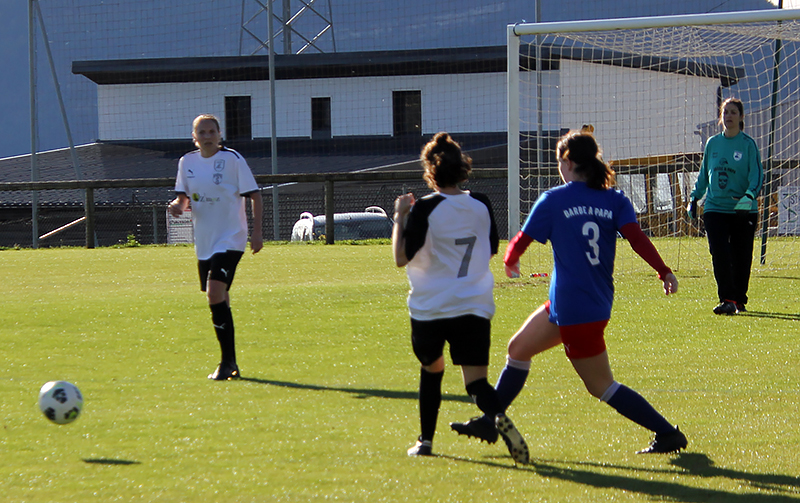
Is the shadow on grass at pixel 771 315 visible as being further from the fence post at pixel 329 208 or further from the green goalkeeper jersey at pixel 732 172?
the fence post at pixel 329 208

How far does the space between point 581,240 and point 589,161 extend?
1.20 ft

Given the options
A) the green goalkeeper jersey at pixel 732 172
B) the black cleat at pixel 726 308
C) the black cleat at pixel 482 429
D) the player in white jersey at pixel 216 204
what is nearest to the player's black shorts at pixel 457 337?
the black cleat at pixel 482 429

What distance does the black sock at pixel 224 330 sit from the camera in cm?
640

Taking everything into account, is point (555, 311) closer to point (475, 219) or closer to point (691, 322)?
point (475, 219)

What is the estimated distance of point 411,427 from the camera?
4.87m

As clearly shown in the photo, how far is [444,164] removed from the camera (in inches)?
169

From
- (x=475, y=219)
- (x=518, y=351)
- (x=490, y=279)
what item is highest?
(x=475, y=219)

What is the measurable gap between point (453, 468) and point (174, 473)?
3.83ft

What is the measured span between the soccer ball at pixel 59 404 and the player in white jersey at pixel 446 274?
1.70 m

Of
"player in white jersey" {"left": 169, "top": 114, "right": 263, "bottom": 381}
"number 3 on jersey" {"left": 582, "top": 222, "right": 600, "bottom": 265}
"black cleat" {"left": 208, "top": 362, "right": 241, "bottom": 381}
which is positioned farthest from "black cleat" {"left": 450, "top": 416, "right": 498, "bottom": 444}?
"player in white jersey" {"left": 169, "top": 114, "right": 263, "bottom": 381}

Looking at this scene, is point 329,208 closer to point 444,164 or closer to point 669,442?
point 444,164

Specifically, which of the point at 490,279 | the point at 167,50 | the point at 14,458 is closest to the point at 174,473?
the point at 14,458

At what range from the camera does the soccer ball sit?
4.70 meters

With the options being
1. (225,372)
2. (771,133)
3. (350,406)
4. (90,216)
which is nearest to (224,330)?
(225,372)
